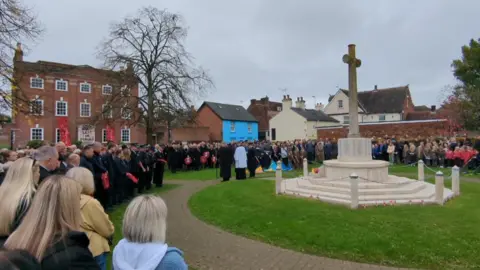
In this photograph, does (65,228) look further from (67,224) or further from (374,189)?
(374,189)

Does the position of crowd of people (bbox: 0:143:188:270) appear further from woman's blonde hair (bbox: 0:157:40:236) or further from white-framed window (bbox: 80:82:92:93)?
white-framed window (bbox: 80:82:92:93)

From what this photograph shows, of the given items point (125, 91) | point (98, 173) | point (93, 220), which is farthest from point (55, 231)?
point (125, 91)

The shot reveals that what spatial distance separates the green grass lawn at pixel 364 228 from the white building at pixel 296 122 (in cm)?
3619

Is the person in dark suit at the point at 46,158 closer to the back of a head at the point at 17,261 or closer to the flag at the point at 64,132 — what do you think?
the back of a head at the point at 17,261

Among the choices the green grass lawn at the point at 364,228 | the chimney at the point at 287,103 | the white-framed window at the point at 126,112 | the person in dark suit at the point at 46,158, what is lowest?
the green grass lawn at the point at 364,228

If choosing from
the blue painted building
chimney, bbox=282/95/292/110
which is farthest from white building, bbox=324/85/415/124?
the blue painted building

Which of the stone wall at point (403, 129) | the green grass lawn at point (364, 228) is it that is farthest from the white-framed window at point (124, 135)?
the green grass lawn at point (364, 228)

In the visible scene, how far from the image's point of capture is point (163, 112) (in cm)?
2927

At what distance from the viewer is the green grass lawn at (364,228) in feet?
22.6

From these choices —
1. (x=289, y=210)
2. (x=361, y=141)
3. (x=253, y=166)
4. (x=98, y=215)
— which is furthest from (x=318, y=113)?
(x=98, y=215)

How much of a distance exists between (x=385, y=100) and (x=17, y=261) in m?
56.7

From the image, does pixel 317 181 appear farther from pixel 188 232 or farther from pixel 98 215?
pixel 98 215

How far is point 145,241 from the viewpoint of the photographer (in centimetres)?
267

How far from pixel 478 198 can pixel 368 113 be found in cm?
4301
